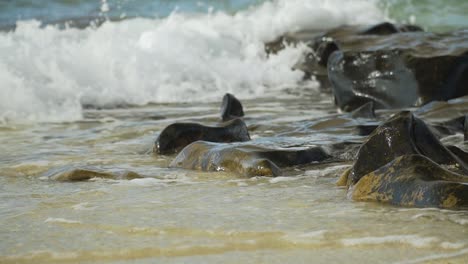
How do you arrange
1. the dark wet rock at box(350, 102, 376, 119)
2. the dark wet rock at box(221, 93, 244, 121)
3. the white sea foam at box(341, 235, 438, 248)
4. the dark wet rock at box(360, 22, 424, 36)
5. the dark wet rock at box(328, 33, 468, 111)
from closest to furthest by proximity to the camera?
the white sea foam at box(341, 235, 438, 248) → the dark wet rock at box(350, 102, 376, 119) → the dark wet rock at box(221, 93, 244, 121) → the dark wet rock at box(328, 33, 468, 111) → the dark wet rock at box(360, 22, 424, 36)

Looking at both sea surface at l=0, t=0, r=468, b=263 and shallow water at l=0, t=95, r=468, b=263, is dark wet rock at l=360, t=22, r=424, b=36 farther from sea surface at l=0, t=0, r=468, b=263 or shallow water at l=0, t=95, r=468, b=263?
shallow water at l=0, t=95, r=468, b=263

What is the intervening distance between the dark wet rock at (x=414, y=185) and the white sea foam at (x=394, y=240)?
342 mm

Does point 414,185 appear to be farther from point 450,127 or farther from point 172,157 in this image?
point 450,127

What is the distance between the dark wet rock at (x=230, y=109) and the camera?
20.0ft

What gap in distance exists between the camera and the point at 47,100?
24.3 feet

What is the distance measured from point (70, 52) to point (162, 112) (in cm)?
219

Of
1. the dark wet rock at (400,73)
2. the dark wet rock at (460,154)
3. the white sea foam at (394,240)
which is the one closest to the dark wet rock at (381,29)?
the dark wet rock at (400,73)

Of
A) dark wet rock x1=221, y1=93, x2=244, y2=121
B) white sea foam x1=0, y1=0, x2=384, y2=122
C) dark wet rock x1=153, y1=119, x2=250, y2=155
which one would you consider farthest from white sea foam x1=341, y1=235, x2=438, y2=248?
white sea foam x1=0, y1=0, x2=384, y2=122

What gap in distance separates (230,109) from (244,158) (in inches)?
83.3

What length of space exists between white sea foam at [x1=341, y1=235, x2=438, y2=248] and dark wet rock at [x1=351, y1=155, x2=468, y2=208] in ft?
1.12

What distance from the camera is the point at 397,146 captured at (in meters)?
3.49

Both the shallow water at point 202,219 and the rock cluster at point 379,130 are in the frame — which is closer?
the shallow water at point 202,219

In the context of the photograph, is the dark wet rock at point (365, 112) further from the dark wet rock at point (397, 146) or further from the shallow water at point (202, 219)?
the dark wet rock at point (397, 146)

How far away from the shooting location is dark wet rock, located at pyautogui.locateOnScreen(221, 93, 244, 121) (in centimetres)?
609
